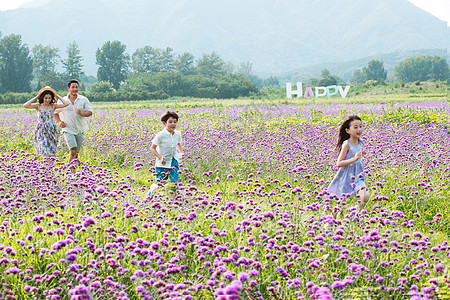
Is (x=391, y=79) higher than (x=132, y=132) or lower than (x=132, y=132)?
higher

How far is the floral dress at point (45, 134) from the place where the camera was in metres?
8.66

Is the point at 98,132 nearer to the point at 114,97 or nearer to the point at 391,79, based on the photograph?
the point at 114,97

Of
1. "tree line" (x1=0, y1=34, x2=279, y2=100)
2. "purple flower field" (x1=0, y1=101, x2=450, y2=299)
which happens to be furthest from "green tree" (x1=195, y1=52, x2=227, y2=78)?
"purple flower field" (x1=0, y1=101, x2=450, y2=299)

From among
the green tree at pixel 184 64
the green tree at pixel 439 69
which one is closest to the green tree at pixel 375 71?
the green tree at pixel 439 69

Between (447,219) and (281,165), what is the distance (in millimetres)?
2869

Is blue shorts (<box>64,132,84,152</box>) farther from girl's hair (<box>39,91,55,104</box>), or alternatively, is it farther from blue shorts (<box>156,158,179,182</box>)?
blue shorts (<box>156,158,179,182</box>)

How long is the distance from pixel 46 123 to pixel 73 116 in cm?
53

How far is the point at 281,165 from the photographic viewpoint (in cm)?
807

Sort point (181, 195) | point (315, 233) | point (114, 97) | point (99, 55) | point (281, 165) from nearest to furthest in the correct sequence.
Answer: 1. point (315, 233)
2. point (181, 195)
3. point (281, 165)
4. point (114, 97)
5. point (99, 55)

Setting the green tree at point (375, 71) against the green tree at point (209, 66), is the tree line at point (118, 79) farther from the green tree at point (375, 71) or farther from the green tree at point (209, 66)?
the green tree at point (375, 71)

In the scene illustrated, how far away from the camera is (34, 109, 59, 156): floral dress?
8656mm

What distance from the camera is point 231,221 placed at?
507 cm

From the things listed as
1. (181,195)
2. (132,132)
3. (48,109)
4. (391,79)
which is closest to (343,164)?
(181,195)

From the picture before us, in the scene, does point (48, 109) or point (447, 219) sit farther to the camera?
point (48, 109)
